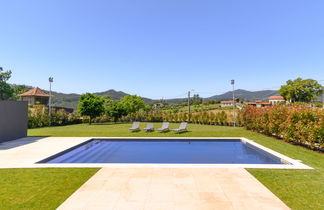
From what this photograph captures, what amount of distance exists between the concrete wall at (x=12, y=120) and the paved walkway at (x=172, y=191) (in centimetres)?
854

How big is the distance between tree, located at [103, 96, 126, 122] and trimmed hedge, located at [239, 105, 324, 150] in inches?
689

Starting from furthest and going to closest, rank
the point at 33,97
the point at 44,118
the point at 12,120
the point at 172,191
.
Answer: the point at 33,97, the point at 44,118, the point at 12,120, the point at 172,191

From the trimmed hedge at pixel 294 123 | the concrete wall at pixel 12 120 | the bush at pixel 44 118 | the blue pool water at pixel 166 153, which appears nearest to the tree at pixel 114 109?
the bush at pixel 44 118

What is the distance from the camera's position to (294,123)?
9281mm

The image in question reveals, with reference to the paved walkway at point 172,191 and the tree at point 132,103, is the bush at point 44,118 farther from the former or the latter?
the paved walkway at point 172,191

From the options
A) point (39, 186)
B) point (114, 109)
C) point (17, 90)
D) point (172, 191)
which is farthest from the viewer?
point (17, 90)

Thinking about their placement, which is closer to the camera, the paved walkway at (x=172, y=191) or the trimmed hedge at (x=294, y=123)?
the paved walkway at (x=172, y=191)

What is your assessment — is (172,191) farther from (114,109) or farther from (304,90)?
(304,90)

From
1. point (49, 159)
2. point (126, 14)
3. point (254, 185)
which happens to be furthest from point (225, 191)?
point (126, 14)

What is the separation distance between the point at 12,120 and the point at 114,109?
14.3 meters

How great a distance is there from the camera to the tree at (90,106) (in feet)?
73.4

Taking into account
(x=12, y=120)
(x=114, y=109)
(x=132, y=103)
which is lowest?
(x=12, y=120)

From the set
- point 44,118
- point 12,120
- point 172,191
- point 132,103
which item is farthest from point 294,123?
point 132,103

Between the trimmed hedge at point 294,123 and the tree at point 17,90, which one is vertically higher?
the tree at point 17,90
